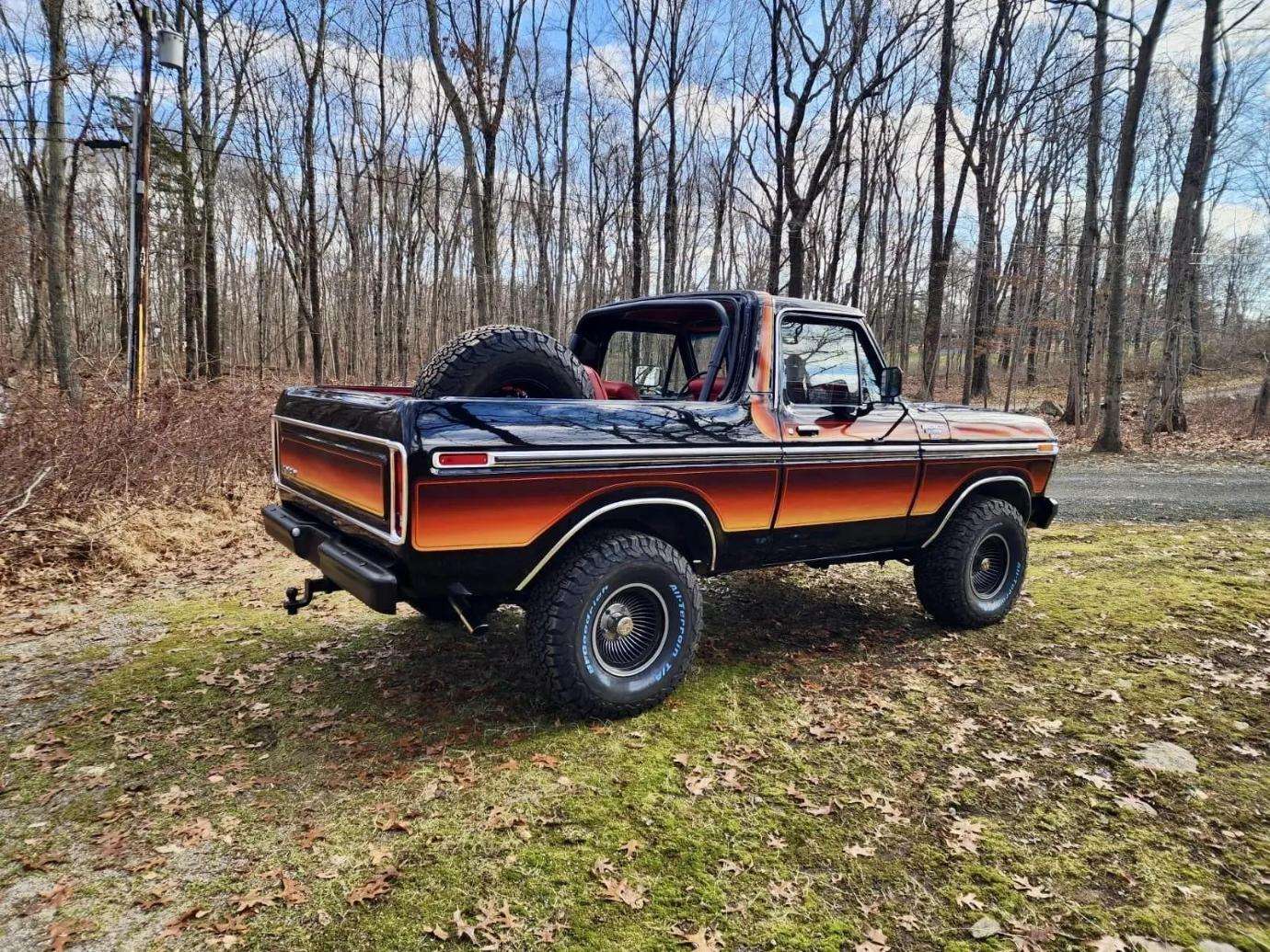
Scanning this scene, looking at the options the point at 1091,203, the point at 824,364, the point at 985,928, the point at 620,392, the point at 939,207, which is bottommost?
the point at 985,928

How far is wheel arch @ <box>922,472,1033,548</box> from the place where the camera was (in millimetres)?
4609

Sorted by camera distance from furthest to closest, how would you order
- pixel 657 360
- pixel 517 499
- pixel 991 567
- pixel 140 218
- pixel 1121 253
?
1. pixel 1121 253
2. pixel 140 218
3. pixel 657 360
4. pixel 991 567
5. pixel 517 499

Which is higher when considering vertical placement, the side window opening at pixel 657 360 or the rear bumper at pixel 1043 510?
the side window opening at pixel 657 360

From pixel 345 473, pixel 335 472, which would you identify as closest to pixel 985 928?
pixel 345 473

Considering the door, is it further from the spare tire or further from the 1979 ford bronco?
the spare tire

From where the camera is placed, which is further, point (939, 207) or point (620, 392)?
point (939, 207)

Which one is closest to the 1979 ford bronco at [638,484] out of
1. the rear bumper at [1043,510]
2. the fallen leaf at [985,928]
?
the rear bumper at [1043,510]

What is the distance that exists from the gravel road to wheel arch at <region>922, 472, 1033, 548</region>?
11.9 ft

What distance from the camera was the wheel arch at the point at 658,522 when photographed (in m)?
3.12

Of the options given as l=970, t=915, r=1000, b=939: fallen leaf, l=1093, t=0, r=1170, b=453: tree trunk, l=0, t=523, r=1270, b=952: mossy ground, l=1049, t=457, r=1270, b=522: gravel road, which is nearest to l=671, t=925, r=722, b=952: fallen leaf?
l=0, t=523, r=1270, b=952: mossy ground

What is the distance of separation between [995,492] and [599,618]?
130 inches

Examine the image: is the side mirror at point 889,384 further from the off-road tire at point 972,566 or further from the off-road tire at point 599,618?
the off-road tire at point 599,618

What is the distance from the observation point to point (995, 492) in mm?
4891

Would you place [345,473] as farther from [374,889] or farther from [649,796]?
[649,796]
